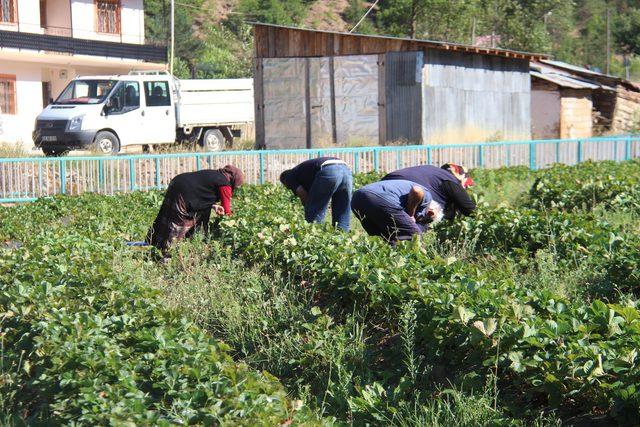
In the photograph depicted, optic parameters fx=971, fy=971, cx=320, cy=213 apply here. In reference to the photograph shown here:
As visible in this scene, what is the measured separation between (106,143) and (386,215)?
55.6 feet

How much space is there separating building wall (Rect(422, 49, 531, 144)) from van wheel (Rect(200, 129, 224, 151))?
277 inches

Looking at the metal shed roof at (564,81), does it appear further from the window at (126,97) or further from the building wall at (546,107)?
the window at (126,97)

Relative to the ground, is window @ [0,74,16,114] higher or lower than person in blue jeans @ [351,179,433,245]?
higher

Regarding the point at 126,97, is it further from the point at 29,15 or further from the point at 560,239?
the point at 560,239

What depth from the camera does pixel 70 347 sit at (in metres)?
5.45

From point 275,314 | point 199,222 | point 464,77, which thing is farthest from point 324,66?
point 275,314

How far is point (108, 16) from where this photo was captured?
129ft

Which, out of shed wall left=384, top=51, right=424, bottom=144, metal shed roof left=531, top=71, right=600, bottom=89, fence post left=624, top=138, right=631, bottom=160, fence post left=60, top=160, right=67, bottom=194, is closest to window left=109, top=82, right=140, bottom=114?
shed wall left=384, top=51, right=424, bottom=144

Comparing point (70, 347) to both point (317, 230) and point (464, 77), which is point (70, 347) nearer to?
point (317, 230)

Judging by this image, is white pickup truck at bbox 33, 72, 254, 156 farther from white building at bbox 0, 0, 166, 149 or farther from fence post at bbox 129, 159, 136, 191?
white building at bbox 0, 0, 166, 149

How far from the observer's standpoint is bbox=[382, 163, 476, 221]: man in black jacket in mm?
9617

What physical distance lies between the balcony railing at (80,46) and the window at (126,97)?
992 centimetres

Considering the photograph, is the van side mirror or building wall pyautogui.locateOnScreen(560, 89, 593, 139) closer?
the van side mirror

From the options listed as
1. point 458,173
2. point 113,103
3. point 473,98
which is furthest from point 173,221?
point 473,98
